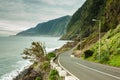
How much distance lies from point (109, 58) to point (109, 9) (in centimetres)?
3830

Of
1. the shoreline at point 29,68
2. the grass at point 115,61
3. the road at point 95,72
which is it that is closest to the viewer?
the road at point 95,72

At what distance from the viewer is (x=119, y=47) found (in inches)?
1917

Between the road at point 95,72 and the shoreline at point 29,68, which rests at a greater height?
the road at point 95,72

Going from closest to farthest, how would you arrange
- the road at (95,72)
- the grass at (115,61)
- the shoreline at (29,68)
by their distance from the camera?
the road at (95,72) → the grass at (115,61) → the shoreline at (29,68)

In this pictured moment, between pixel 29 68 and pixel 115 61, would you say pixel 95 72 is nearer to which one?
pixel 115 61

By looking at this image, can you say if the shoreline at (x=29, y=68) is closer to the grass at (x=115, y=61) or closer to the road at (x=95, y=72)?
the grass at (x=115, y=61)

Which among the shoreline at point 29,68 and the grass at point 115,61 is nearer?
the grass at point 115,61

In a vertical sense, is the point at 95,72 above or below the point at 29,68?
above

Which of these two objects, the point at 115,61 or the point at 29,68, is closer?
the point at 115,61

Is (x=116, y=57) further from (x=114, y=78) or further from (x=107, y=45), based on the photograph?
(x=114, y=78)

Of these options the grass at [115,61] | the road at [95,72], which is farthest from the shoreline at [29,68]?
the road at [95,72]

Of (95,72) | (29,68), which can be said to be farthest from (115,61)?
(29,68)

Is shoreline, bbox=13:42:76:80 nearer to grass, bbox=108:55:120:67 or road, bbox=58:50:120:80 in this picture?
grass, bbox=108:55:120:67

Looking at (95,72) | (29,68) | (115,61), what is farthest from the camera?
(29,68)
